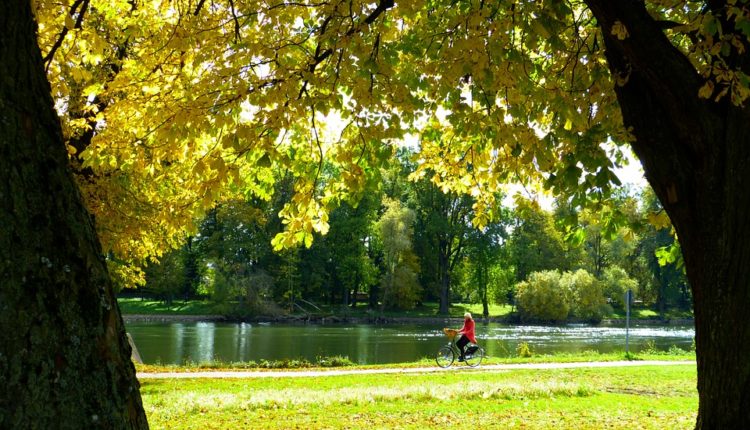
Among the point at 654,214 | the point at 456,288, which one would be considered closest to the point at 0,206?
the point at 654,214

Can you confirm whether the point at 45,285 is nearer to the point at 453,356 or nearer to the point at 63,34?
the point at 63,34

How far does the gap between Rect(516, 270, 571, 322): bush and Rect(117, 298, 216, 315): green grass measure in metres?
26.8

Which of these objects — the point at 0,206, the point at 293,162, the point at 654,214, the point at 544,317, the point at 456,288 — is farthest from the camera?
the point at 456,288

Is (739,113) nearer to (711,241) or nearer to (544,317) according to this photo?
(711,241)

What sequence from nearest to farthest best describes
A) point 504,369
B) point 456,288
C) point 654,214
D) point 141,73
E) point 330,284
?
point 654,214 → point 141,73 → point 504,369 → point 330,284 → point 456,288

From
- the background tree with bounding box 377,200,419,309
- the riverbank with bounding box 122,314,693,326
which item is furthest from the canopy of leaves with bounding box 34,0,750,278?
the background tree with bounding box 377,200,419,309

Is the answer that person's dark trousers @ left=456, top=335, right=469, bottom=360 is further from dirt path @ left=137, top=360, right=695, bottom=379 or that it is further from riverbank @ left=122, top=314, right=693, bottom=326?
riverbank @ left=122, top=314, right=693, bottom=326

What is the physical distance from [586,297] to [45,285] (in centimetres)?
5535

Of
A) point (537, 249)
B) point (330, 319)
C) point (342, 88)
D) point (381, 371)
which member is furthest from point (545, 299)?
point (342, 88)

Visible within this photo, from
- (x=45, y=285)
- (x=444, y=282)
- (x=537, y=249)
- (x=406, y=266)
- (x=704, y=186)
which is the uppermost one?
(x=537, y=249)

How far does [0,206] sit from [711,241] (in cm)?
386

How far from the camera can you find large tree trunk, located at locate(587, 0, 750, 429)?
12.6ft

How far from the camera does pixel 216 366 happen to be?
59.7ft

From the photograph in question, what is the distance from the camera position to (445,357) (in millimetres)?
18453
